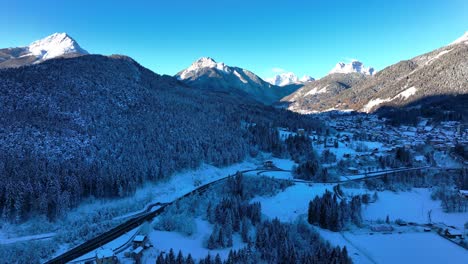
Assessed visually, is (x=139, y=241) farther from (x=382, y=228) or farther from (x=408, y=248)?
(x=382, y=228)

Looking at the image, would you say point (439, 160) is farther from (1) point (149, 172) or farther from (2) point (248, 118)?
(1) point (149, 172)

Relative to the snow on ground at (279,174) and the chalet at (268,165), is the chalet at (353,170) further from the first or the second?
the chalet at (268,165)

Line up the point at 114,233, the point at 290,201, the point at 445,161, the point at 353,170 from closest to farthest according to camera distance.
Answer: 1. the point at 114,233
2. the point at 290,201
3. the point at 353,170
4. the point at 445,161

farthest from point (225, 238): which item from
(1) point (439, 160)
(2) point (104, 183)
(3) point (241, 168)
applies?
(1) point (439, 160)

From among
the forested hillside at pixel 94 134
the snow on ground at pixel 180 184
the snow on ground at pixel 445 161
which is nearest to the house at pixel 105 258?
the snow on ground at pixel 180 184

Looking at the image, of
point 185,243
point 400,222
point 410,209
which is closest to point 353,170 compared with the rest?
point 410,209
